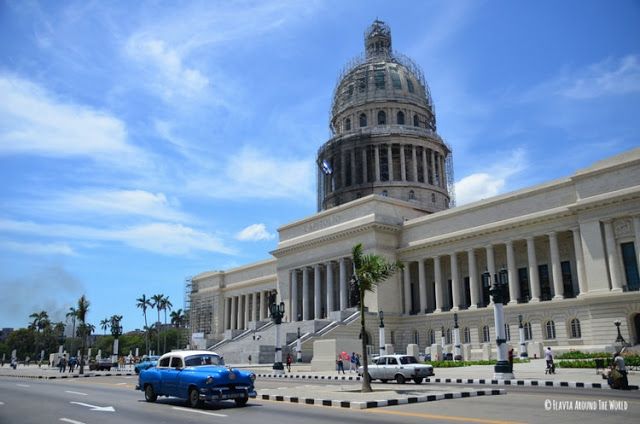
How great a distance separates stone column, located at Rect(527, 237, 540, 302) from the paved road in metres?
31.5

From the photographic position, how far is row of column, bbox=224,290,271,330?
84312 millimetres

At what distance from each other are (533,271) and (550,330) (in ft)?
17.7

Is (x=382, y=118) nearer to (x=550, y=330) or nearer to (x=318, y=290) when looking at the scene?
(x=318, y=290)

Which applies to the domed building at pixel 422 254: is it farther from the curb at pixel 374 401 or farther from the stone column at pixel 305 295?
the curb at pixel 374 401

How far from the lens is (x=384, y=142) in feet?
269

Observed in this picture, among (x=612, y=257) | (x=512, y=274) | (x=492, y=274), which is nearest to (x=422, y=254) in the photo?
(x=512, y=274)

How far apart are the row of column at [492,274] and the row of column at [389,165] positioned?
22.8 metres

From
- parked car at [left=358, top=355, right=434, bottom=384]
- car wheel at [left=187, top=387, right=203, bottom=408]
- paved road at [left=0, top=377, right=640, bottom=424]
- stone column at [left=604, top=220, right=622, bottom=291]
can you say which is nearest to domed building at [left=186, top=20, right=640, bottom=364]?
stone column at [left=604, top=220, right=622, bottom=291]

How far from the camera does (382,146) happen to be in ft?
271

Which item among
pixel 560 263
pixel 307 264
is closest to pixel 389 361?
pixel 560 263

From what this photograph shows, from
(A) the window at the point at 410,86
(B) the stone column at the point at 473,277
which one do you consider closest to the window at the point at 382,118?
(A) the window at the point at 410,86

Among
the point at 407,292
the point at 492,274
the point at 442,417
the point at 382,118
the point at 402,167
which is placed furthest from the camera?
the point at 382,118

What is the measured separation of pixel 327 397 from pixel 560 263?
37.8 m

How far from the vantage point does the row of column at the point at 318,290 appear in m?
63.4
